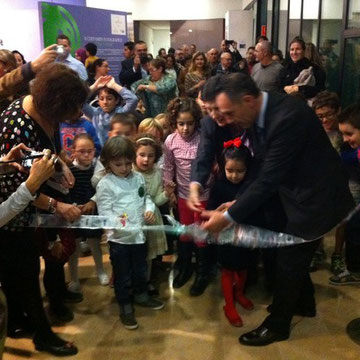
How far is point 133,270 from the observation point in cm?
284

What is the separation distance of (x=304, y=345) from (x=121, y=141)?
5.34 feet

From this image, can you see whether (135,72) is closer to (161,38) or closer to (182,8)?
(182,8)

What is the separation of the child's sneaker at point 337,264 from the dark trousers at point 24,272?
2149 millimetres

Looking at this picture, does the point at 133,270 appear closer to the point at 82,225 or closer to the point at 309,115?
the point at 82,225

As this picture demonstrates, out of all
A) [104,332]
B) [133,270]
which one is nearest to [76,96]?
[133,270]

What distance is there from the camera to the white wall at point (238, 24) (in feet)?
42.1

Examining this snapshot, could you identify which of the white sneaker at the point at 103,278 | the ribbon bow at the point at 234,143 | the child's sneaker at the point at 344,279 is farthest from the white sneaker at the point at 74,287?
the child's sneaker at the point at 344,279

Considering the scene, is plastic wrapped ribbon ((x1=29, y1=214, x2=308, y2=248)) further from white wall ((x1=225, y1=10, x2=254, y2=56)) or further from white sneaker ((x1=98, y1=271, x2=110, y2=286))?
white wall ((x1=225, y1=10, x2=254, y2=56))

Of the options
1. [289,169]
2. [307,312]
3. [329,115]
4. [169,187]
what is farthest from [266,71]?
[289,169]

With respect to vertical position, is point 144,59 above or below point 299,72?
above

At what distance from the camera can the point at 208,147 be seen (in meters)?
2.78

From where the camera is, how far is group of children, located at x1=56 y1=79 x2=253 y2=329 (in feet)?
8.67

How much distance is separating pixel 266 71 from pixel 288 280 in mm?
3183

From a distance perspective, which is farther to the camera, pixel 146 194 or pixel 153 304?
Result: pixel 153 304
